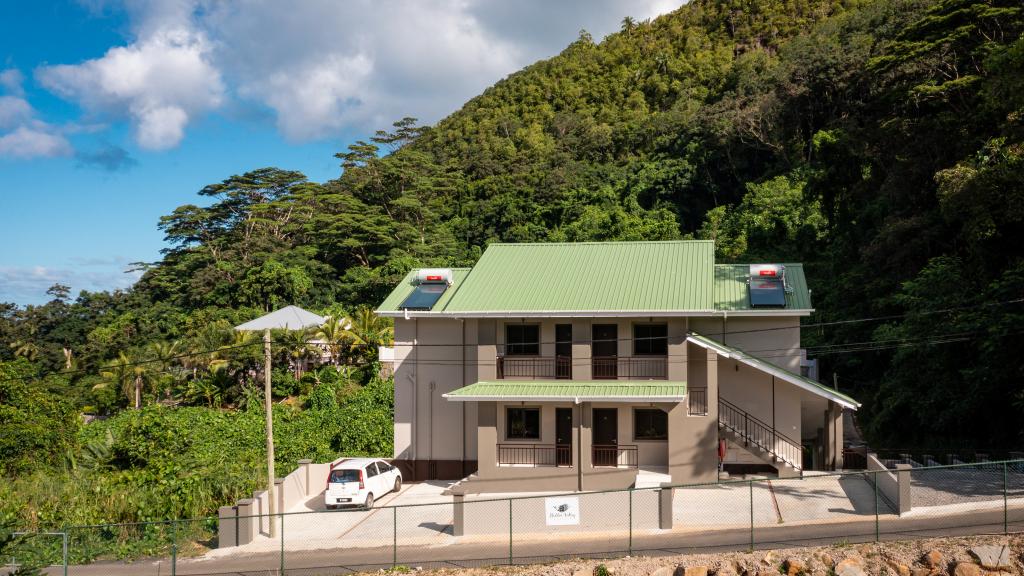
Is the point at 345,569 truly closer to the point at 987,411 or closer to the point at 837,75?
the point at 987,411

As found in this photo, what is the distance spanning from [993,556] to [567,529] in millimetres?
8811

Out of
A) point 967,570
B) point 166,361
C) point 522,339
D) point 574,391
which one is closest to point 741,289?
point 574,391

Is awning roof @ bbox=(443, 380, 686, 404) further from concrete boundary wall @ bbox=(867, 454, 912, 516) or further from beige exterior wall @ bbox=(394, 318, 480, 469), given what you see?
concrete boundary wall @ bbox=(867, 454, 912, 516)

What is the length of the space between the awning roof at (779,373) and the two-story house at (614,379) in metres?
0.06

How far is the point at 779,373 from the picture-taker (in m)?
23.1

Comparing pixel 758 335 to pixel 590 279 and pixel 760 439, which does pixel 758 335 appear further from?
pixel 590 279

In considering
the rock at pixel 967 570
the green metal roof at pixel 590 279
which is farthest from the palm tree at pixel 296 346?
the rock at pixel 967 570

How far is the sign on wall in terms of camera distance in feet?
63.0

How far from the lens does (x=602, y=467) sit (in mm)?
24422

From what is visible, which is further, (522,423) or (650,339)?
(522,423)

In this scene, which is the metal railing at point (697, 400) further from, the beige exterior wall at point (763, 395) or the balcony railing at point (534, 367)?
the balcony railing at point (534, 367)

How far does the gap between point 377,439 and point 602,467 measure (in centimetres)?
999

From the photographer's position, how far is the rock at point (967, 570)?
14914mm

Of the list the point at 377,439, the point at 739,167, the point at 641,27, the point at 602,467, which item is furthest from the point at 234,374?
the point at 641,27
